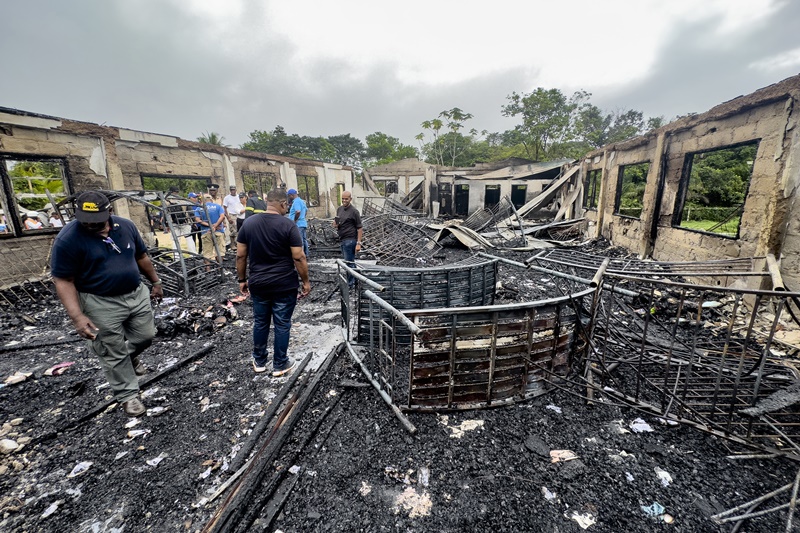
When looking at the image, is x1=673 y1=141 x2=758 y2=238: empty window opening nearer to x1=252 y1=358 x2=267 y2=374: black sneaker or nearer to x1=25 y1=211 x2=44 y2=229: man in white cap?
x1=252 y1=358 x2=267 y2=374: black sneaker

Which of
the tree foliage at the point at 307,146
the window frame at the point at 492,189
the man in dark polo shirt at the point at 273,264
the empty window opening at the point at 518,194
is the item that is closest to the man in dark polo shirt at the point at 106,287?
the man in dark polo shirt at the point at 273,264

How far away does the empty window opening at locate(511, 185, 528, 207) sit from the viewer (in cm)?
1758

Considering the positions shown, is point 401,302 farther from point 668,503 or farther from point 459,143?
point 459,143

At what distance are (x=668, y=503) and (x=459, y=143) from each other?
3805 cm

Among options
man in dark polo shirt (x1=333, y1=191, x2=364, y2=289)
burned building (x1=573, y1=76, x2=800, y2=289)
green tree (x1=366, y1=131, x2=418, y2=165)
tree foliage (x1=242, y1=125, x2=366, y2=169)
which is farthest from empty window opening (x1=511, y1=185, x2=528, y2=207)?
green tree (x1=366, y1=131, x2=418, y2=165)

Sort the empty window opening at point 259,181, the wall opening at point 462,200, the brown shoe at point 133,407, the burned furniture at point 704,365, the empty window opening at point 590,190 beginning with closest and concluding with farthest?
the burned furniture at point 704,365 → the brown shoe at point 133,407 → the empty window opening at point 259,181 → the empty window opening at point 590,190 → the wall opening at point 462,200

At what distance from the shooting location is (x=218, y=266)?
250 inches

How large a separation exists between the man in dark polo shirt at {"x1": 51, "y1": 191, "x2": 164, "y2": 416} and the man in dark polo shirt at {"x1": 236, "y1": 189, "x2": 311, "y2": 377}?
2.79 ft

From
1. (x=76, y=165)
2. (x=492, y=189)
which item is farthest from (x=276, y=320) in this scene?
(x=492, y=189)

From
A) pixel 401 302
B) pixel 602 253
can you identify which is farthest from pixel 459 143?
pixel 401 302

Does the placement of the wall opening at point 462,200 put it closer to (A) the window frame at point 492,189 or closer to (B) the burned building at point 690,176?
(A) the window frame at point 492,189

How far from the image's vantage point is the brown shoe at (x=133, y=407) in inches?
105

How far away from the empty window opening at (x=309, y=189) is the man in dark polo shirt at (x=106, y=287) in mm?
12185

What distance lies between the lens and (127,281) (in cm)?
260
